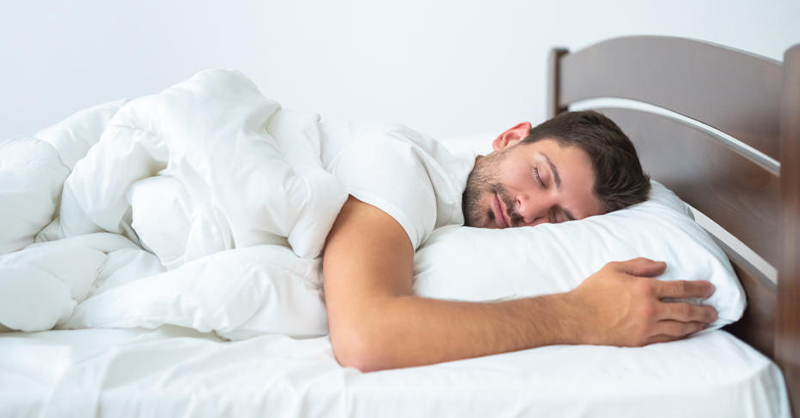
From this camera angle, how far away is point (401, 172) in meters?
1.22

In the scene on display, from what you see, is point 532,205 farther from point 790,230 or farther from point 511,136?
point 790,230

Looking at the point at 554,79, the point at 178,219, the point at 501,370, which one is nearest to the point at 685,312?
the point at 501,370

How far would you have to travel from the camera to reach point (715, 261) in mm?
1110

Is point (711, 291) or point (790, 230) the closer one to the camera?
point (790, 230)

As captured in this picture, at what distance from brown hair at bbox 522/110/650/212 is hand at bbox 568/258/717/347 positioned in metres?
0.32

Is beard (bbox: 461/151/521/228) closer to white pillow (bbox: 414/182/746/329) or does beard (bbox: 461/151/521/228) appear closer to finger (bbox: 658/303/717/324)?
white pillow (bbox: 414/182/746/329)

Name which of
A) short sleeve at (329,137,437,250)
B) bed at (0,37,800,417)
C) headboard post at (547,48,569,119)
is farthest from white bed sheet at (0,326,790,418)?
headboard post at (547,48,569,119)

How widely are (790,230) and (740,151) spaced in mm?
239

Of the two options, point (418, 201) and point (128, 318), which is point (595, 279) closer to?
point (418, 201)

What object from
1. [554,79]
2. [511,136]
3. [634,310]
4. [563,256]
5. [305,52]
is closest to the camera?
[634,310]

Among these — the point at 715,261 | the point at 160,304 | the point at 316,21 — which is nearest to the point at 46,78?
the point at 316,21

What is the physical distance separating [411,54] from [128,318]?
1.95 m

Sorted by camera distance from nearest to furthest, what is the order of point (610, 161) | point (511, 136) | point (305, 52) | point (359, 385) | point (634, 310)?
point (359, 385)
point (634, 310)
point (610, 161)
point (511, 136)
point (305, 52)

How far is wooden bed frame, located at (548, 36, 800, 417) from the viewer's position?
92cm
